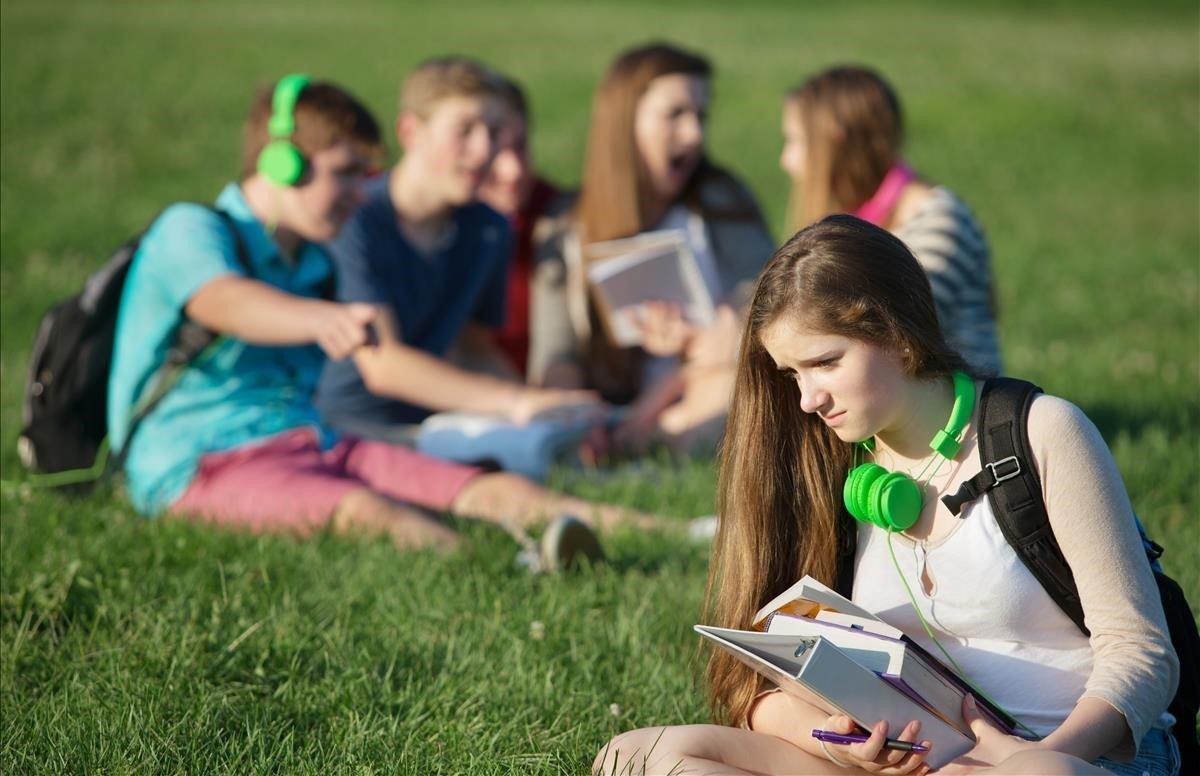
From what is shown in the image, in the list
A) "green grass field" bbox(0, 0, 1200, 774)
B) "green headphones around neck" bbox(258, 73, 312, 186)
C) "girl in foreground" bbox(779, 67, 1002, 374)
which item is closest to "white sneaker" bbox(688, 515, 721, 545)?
"green grass field" bbox(0, 0, 1200, 774)

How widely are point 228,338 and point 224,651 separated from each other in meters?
1.70

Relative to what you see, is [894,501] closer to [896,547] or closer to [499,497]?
[896,547]

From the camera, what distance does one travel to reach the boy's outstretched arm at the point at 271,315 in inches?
182

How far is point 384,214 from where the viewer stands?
21.5 feet

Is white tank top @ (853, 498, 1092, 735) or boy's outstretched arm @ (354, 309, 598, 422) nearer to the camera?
white tank top @ (853, 498, 1092, 735)

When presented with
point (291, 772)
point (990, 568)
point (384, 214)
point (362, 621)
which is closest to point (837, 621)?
point (990, 568)

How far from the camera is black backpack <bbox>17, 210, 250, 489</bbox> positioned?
16.9 ft

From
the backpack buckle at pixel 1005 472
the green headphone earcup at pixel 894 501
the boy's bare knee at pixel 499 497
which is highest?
the backpack buckle at pixel 1005 472

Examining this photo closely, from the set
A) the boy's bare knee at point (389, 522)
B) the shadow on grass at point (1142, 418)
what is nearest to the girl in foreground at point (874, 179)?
the shadow on grass at point (1142, 418)

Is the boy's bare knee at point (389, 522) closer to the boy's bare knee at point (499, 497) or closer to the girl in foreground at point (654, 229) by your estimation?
the boy's bare knee at point (499, 497)

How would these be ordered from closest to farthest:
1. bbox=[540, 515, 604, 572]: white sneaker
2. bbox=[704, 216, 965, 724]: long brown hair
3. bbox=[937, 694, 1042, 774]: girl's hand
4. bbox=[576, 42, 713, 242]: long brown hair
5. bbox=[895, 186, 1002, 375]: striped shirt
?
bbox=[937, 694, 1042, 774]: girl's hand
bbox=[704, 216, 965, 724]: long brown hair
bbox=[540, 515, 604, 572]: white sneaker
bbox=[895, 186, 1002, 375]: striped shirt
bbox=[576, 42, 713, 242]: long brown hair

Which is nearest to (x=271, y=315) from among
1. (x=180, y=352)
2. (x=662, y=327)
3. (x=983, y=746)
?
(x=180, y=352)

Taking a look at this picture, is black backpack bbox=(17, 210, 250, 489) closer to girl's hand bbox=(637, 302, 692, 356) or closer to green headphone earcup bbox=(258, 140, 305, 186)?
green headphone earcup bbox=(258, 140, 305, 186)

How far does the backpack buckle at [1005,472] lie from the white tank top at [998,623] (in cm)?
8
